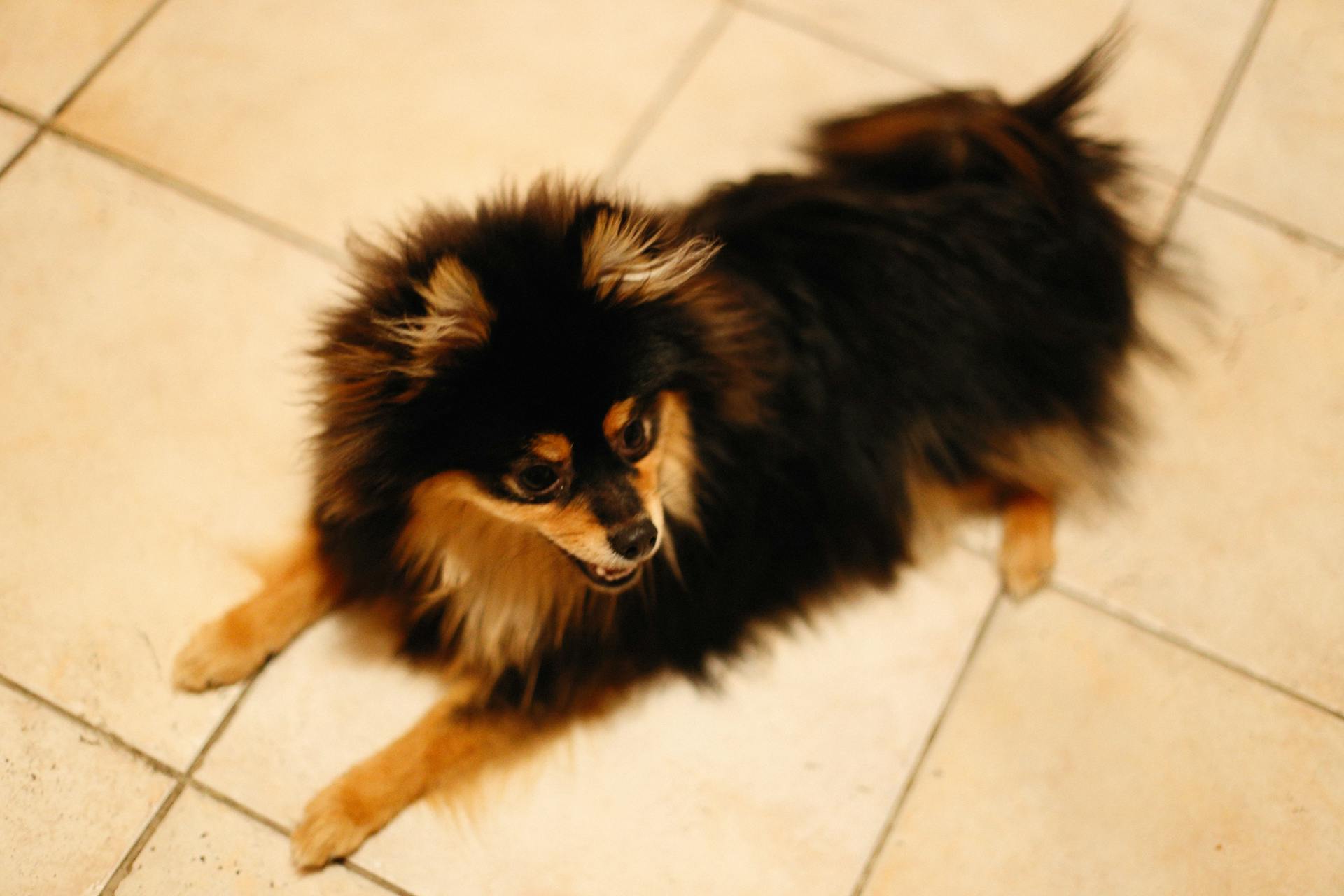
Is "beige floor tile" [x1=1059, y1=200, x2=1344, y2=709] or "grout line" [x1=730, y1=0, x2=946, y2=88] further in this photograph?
"grout line" [x1=730, y1=0, x2=946, y2=88]

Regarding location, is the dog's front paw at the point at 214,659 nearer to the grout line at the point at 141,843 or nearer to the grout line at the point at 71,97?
the grout line at the point at 141,843

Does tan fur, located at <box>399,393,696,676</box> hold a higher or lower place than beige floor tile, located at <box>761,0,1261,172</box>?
lower

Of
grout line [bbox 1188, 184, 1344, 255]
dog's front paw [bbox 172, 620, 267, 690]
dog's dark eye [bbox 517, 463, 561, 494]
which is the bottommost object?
dog's front paw [bbox 172, 620, 267, 690]

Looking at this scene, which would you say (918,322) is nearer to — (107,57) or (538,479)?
(538,479)

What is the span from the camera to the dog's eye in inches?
52.8

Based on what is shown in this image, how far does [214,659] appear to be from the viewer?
166 centimetres

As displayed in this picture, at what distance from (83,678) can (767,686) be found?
1.16 meters

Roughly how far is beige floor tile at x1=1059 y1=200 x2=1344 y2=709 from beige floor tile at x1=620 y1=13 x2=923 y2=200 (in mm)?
827

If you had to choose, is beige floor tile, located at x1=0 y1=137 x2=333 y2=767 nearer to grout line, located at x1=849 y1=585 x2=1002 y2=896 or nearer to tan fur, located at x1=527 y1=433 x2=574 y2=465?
tan fur, located at x1=527 y1=433 x2=574 y2=465

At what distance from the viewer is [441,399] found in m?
1.23

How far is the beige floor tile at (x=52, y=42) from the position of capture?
6.97 ft

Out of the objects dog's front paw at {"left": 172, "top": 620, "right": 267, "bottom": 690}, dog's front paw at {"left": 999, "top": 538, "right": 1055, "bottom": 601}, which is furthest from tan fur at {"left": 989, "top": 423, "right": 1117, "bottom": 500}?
dog's front paw at {"left": 172, "top": 620, "right": 267, "bottom": 690}

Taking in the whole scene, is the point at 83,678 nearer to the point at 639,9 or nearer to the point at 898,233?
the point at 898,233

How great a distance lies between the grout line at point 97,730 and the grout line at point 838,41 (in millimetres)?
1972
